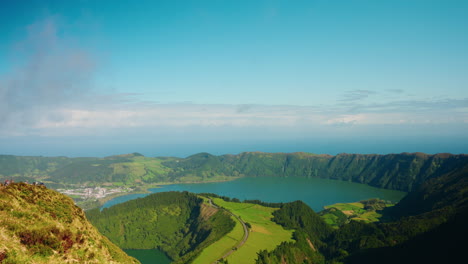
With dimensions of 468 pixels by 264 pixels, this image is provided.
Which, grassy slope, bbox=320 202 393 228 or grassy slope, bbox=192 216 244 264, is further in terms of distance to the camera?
grassy slope, bbox=320 202 393 228

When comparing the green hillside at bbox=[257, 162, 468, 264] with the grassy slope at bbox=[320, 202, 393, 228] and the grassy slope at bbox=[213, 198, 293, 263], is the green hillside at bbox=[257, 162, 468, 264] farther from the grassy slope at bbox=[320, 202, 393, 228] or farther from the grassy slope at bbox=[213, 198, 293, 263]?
the grassy slope at bbox=[320, 202, 393, 228]

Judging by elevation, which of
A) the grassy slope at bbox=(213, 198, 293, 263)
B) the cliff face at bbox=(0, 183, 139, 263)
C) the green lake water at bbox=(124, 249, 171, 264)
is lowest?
the green lake water at bbox=(124, 249, 171, 264)

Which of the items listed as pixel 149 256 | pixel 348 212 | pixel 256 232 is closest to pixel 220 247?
pixel 256 232

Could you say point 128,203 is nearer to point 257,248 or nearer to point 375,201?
point 257,248

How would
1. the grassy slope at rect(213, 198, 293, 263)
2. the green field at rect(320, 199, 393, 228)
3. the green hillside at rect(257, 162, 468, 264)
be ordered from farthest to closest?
1. the green field at rect(320, 199, 393, 228)
2. the grassy slope at rect(213, 198, 293, 263)
3. the green hillside at rect(257, 162, 468, 264)

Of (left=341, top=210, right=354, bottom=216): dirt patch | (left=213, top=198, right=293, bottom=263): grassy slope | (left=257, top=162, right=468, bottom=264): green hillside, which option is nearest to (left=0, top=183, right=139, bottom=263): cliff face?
(left=213, top=198, right=293, bottom=263): grassy slope

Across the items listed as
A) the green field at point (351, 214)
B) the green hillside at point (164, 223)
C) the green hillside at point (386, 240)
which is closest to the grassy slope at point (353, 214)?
the green field at point (351, 214)

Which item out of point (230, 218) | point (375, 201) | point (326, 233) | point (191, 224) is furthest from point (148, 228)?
point (375, 201)
